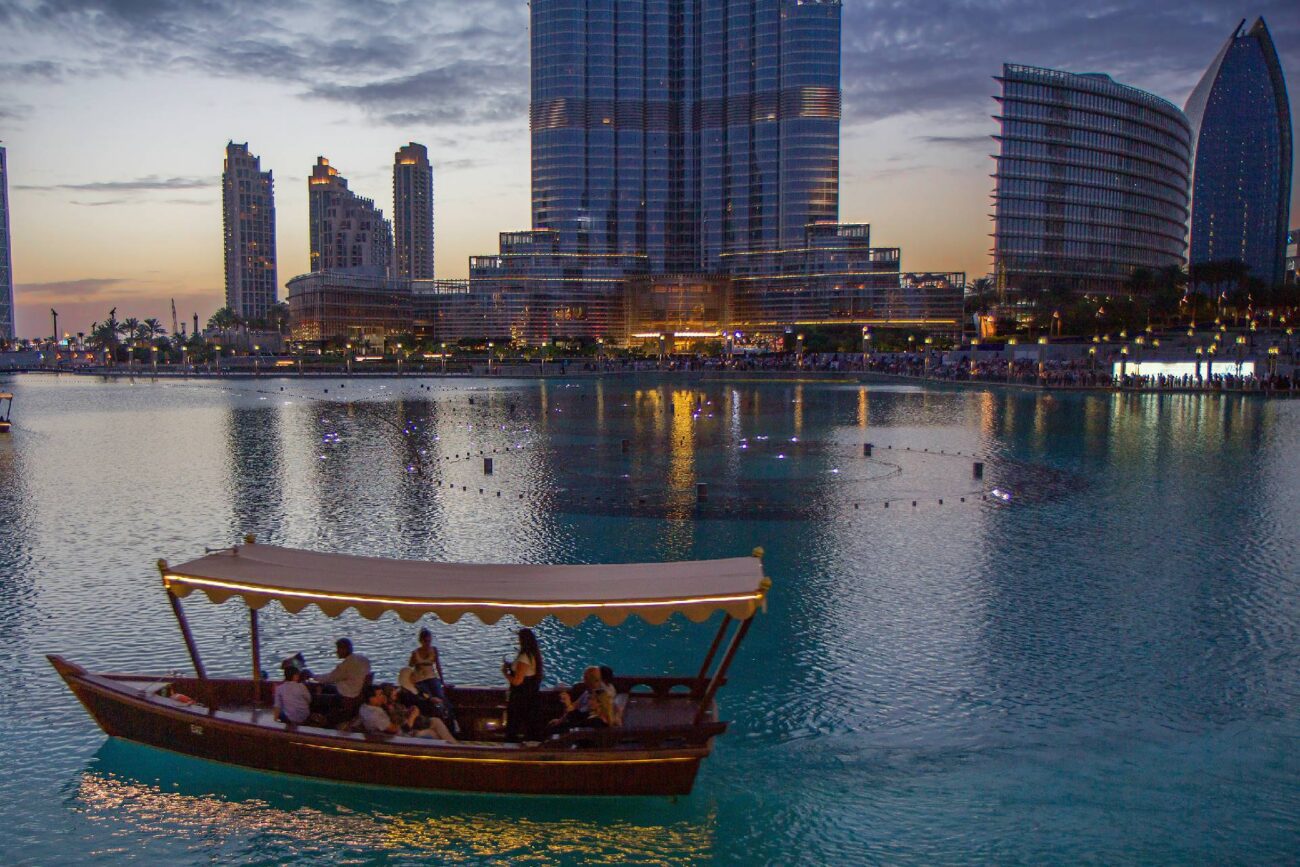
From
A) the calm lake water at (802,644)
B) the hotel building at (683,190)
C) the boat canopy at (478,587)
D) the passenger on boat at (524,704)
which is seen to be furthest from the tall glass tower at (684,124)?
the passenger on boat at (524,704)

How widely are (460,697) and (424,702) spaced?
1.95 feet

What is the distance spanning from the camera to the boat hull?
9.98 m

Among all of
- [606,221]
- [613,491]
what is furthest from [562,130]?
[613,491]

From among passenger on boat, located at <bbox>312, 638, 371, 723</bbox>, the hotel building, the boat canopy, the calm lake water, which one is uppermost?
the hotel building

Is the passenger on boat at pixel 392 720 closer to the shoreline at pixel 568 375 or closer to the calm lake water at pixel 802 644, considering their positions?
the calm lake water at pixel 802 644

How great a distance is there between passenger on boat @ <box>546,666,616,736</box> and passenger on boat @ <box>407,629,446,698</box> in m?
1.41

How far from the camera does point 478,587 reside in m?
10.5

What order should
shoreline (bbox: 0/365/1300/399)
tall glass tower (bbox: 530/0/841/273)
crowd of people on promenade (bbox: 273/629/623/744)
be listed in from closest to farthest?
1. crowd of people on promenade (bbox: 273/629/623/744)
2. shoreline (bbox: 0/365/1300/399)
3. tall glass tower (bbox: 530/0/841/273)

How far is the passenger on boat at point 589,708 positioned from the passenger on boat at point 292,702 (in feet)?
8.92

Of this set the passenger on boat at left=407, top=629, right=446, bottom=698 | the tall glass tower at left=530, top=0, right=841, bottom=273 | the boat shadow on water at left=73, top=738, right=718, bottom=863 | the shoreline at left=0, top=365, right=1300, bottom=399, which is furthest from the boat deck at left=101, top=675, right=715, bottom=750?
the tall glass tower at left=530, top=0, right=841, bottom=273

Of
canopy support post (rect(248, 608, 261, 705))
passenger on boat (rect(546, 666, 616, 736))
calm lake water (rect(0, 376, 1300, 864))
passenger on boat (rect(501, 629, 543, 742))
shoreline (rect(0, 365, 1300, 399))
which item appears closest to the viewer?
calm lake water (rect(0, 376, 1300, 864))

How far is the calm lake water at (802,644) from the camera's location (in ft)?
32.3

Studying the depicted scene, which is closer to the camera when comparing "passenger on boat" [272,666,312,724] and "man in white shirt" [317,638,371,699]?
"passenger on boat" [272,666,312,724]

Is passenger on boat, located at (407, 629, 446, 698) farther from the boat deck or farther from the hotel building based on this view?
the hotel building
